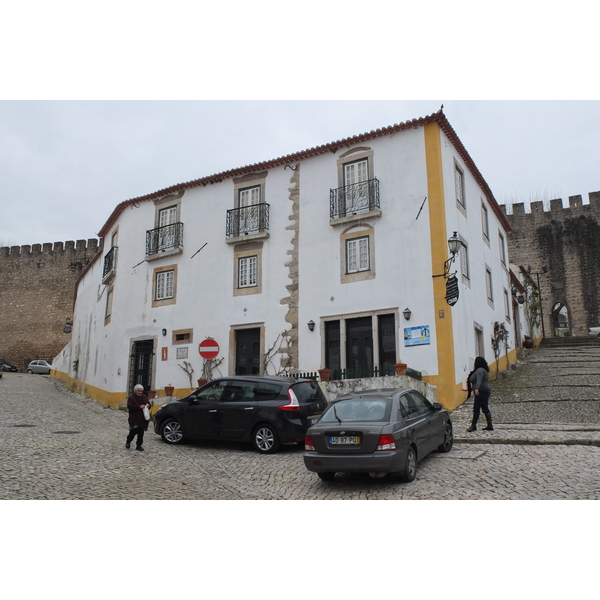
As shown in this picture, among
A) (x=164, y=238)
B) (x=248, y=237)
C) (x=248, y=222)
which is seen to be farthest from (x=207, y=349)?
(x=164, y=238)

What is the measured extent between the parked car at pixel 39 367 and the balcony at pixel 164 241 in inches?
916

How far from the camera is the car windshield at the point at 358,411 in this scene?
8516mm

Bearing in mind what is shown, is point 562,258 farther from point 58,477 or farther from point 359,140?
point 58,477

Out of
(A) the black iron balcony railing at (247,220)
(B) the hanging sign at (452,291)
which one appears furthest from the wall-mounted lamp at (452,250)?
(A) the black iron balcony railing at (247,220)

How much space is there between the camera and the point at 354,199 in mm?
18109

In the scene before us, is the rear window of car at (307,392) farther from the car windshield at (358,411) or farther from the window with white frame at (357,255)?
the window with white frame at (357,255)

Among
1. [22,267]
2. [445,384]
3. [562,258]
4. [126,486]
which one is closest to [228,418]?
[126,486]

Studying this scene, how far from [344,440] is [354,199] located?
438 inches

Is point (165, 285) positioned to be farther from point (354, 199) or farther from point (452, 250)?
point (452, 250)

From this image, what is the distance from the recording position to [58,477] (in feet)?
27.6

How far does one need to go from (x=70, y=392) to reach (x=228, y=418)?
17.8 metres

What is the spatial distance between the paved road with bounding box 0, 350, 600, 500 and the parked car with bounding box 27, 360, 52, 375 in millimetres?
28810

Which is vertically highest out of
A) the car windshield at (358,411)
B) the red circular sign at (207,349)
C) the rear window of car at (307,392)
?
the red circular sign at (207,349)

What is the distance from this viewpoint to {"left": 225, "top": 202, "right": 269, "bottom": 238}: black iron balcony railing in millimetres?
19578
